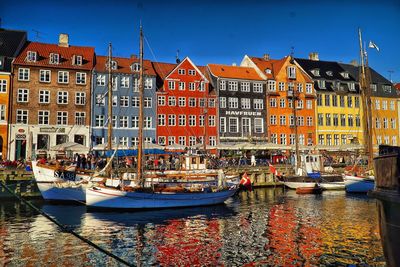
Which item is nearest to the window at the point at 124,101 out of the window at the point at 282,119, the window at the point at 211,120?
the window at the point at 211,120

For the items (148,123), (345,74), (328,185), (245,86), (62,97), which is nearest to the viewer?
(328,185)

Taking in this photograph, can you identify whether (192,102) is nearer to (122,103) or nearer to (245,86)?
(245,86)

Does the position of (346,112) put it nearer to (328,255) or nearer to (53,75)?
(53,75)

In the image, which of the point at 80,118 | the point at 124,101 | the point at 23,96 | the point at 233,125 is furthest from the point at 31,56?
the point at 233,125

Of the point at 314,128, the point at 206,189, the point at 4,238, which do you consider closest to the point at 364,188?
the point at 206,189

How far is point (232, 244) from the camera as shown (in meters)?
15.6

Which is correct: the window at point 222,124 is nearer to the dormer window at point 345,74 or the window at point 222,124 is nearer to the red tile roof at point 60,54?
the red tile roof at point 60,54

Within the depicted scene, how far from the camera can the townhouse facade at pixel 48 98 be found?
42312mm

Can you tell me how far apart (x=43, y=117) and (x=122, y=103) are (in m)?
9.92

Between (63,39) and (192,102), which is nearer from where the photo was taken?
(63,39)

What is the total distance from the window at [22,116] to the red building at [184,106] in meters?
16.2

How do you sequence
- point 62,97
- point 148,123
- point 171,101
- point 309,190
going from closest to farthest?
point 309,190 → point 62,97 → point 148,123 → point 171,101

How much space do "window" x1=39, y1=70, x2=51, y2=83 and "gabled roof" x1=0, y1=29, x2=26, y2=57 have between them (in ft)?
12.0

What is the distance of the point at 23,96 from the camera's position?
42969 millimetres
